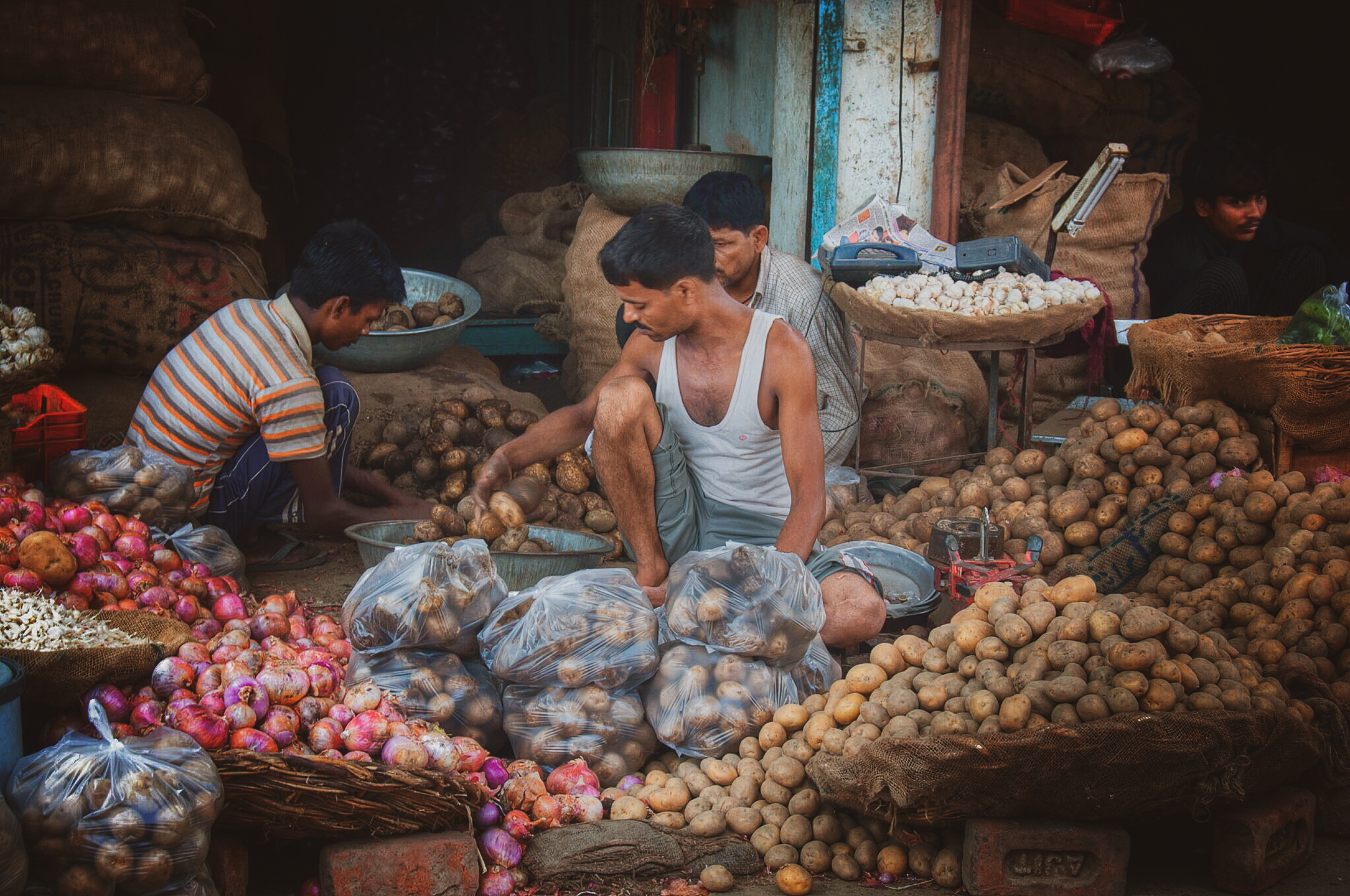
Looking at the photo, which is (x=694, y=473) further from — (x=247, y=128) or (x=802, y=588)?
(x=247, y=128)

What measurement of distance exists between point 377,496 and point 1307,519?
10.7ft

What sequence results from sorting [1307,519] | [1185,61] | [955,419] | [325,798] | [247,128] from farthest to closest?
[1185,61] → [247,128] → [955,419] → [1307,519] → [325,798]

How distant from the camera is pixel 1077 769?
2156 mm

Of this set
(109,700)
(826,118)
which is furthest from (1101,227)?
(109,700)

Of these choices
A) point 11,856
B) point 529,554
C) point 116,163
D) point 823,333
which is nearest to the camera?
point 11,856

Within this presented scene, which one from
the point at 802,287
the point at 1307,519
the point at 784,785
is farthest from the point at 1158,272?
the point at 784,785

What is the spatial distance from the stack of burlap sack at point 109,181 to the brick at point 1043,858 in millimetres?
3786

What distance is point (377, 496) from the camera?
434 cm

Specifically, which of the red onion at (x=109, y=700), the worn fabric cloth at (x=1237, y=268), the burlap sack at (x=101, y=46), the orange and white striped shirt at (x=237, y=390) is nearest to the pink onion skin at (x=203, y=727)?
the red onion at (x=109, y=700)

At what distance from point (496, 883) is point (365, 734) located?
1.39 ft

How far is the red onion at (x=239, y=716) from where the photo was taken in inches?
88.7

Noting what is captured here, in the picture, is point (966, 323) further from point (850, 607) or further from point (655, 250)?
point (655, 250)

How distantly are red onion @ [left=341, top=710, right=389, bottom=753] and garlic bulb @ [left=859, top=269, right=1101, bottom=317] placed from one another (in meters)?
2.76

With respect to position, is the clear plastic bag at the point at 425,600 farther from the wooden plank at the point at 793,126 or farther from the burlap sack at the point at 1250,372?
the wooden plank at the point at 793,126
